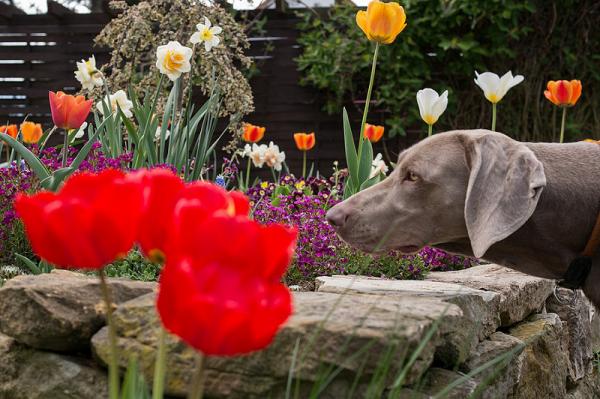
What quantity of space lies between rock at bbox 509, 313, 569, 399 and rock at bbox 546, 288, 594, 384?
0.86ft

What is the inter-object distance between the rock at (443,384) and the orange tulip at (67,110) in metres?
1.78

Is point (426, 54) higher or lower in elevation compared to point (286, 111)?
higher

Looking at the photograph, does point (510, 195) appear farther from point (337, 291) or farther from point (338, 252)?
point (338, 252)

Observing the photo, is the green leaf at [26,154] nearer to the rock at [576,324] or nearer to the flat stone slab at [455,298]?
the flat stone slab at [455,298]

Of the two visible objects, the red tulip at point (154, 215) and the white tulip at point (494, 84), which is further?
the white tulip at point (494, 84)

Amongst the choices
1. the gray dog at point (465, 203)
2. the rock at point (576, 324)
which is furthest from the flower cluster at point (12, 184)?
the rock at point (576, 324)

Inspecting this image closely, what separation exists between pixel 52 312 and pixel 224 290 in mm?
1107

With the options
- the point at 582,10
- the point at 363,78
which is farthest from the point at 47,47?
the point at 582,10

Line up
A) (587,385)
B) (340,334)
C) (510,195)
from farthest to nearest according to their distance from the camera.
→ (587,385)
(510,195)
(340,334)

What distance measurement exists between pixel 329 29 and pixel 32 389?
21.0 feet

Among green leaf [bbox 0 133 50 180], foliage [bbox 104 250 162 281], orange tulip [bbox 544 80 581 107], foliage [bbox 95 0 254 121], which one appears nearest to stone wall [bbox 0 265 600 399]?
foliage [bbox 104 250 162 281]

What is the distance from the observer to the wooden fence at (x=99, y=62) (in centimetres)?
798

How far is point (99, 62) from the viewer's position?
27.5 feet

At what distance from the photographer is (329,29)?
779 cm
